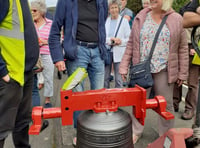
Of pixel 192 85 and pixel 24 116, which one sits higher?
pixel 24 116

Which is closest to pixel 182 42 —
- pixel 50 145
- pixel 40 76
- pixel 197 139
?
pixel 197 139

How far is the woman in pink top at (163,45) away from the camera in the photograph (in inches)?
93.6

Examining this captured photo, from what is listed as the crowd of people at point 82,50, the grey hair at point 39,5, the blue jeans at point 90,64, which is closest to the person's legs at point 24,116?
the crowd of people at point 82,50

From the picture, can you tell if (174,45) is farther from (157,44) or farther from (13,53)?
(13,53)

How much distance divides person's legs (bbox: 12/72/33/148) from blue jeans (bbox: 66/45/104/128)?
464 millimetres

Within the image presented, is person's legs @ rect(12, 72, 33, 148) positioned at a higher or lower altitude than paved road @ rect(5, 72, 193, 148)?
higher

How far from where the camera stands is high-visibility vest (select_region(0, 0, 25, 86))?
5.48ft

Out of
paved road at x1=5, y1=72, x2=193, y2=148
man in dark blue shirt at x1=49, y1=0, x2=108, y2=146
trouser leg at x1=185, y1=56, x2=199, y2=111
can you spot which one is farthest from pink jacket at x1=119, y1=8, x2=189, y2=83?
trouser leg at x1=185, y1=56, x2=199, y2=111

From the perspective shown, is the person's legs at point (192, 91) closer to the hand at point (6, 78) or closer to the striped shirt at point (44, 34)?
the striped shirt at point (44, 34)

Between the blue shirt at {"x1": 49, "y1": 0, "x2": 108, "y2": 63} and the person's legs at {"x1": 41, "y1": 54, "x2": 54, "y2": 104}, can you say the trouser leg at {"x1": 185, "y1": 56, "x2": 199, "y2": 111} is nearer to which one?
the blue shirt at {"x1": 49, "y1": 0, "x2": 108, "y2": 63}

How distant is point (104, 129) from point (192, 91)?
2971mm

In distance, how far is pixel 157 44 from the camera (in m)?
2.44

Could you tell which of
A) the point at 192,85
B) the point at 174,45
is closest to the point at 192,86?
the point at 192,85

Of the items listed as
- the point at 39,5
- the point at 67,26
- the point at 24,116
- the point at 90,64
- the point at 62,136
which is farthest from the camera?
the point at 39,5
